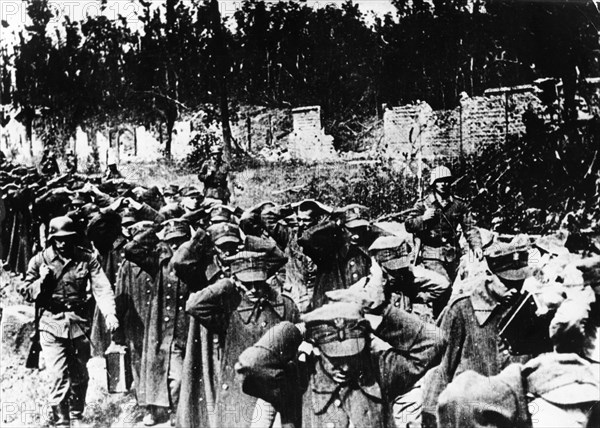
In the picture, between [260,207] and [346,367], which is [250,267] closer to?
[260,207]

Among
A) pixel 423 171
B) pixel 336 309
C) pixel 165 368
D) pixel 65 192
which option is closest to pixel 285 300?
pixel 336 309

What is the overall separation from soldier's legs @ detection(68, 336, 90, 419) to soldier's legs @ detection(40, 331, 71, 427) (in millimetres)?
35

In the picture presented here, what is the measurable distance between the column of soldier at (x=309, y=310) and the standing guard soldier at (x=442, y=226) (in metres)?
0.01

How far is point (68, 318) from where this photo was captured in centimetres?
519

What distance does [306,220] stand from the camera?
5285mm

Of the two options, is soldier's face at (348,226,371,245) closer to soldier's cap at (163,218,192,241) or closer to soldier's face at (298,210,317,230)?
soldier's face at (298,210,317,230)

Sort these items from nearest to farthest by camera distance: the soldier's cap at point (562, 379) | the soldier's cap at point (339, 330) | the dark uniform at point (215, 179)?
the soldier's cap at point (339, 330)
the soldier's cap at point (562, 379)
the dark uniform at point (215, 179)

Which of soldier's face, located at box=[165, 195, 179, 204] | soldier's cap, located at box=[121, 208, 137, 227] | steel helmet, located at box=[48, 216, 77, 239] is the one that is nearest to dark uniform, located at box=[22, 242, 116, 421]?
steel helmet, located at box=[48, 216, 77, 239]

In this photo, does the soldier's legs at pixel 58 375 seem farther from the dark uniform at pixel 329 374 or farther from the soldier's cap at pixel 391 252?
the soldier's cap at pixel 391 252

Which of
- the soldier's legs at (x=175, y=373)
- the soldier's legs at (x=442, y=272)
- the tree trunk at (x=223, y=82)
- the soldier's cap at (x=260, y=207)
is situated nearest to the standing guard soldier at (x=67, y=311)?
the soldier's legs at (x=175, y=373)

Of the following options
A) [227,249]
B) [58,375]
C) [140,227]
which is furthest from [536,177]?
[58,375]

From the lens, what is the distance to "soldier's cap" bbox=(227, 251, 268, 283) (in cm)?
492

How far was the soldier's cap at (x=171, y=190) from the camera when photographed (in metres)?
5.36

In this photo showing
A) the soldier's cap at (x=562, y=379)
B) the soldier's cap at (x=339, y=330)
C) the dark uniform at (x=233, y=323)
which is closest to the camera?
the soldier's cap at (x=339, y=330)
